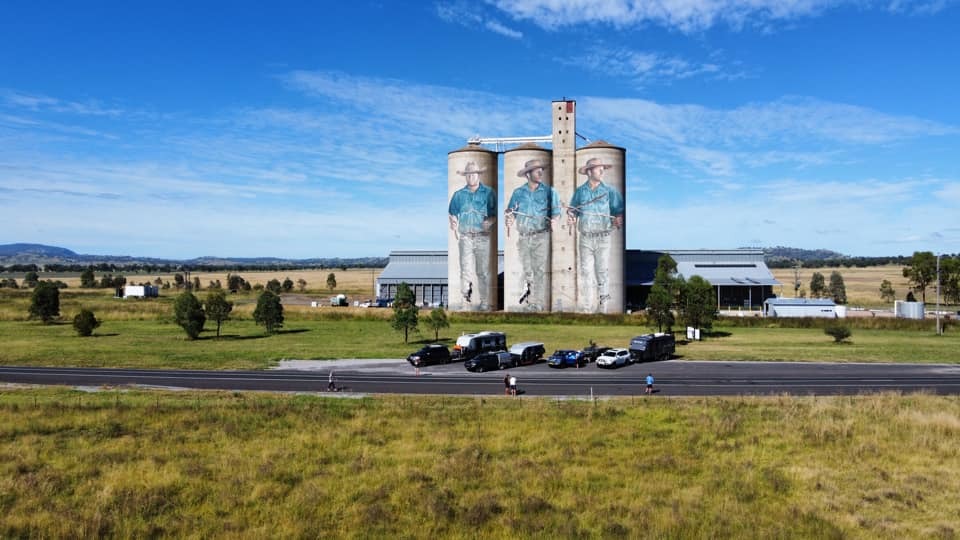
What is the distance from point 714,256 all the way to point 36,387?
3836 inches

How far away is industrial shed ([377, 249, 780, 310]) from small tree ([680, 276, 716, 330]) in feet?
80.1

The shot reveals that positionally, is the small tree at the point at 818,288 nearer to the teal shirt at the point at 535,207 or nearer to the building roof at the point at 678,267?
the building roof at the point at 678,267

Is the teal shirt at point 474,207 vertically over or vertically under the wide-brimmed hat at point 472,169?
under

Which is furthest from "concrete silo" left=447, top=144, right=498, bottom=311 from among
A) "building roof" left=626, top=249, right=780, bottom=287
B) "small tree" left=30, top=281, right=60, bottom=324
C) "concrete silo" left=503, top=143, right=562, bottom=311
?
"small tree" left=30, top=281, right=60, bottom=324

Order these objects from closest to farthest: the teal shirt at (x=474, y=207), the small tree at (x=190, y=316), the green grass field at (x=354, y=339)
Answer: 1. the green grass field at (x=354, y=339)
2. the small tree at (x=190, y=316)
3. the teal shirt at (x=474, y=207)

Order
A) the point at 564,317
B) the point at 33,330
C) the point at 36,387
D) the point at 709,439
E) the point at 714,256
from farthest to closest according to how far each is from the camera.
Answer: the point at 714,256
the point at 564,317
the point at 33,330
the point at 36,387
the point at 709,439

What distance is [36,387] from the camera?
4022 cm

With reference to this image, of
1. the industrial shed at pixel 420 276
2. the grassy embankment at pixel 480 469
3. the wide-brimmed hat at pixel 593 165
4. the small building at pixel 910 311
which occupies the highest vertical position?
the wide-brimmed hat at pixel 593 165

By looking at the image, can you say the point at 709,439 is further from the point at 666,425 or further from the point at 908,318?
the point at 908,318

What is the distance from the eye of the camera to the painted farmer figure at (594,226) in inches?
3487

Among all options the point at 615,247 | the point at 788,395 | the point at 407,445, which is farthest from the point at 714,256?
the point at 407,445

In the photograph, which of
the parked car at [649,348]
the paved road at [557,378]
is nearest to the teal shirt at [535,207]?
the parked car at [649,348]

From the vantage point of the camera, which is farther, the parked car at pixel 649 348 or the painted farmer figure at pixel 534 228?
the painted farmer figure at pixel 534 228

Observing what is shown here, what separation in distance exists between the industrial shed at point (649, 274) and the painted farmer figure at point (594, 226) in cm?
965
